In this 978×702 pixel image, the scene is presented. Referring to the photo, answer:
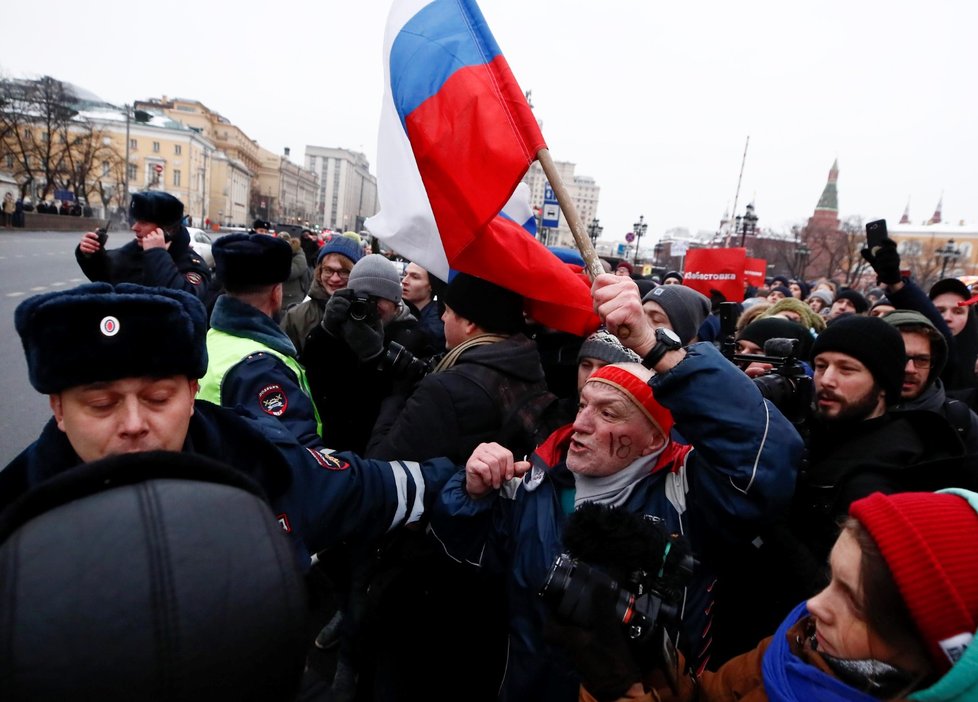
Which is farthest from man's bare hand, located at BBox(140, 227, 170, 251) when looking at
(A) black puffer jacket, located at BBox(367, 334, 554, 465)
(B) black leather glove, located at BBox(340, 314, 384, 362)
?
(A) black puffer jacket, located at BBox(367, 334, 554, 465)

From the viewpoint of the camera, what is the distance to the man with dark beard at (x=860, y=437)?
6.38 ft

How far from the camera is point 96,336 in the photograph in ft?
3.97

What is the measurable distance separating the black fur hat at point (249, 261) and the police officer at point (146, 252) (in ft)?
5.00

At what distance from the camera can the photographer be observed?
2.79 metres

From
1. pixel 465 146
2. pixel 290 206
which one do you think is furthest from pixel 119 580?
pixel 290 206

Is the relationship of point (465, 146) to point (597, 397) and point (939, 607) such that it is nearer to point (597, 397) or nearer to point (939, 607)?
point (597, 397)

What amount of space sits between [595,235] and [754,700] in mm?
29347

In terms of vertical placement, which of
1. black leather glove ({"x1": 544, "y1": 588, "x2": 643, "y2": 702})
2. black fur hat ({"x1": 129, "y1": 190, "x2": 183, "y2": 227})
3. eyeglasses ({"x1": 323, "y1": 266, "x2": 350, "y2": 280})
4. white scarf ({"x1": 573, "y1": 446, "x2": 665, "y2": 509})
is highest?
black fur hat ({"x1": 129, "y1": 190, "x2": 183, "y2": 227})

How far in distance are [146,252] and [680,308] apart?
3.51 metres

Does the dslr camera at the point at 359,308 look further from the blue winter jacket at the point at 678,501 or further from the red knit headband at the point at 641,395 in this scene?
the red knit headband at the point at 641,395

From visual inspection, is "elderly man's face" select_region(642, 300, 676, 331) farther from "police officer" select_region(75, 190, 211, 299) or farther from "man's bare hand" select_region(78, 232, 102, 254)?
"man's bare hand" select_region(78, 232, 102, 254)

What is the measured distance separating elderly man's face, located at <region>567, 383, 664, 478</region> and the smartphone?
2.81 m

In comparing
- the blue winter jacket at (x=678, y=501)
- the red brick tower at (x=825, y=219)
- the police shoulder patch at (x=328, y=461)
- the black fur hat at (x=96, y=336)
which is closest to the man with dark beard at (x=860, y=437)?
the blue winter jacket at (x=678, y=501)

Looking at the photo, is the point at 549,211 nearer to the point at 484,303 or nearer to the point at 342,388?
the point at 342,388
